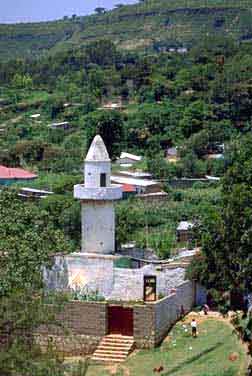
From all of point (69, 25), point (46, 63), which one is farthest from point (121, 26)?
point (46, 63)

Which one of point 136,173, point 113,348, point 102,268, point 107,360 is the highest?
point 102,268

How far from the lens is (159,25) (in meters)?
121

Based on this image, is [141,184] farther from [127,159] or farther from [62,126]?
[62,126]

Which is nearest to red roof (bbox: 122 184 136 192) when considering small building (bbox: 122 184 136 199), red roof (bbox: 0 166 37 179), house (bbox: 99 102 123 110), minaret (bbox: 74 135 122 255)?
small building (bbox: 122 184 136 199)

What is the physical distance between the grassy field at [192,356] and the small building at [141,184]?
821 inches

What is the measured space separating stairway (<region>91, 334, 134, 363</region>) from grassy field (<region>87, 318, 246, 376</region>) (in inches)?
8.3

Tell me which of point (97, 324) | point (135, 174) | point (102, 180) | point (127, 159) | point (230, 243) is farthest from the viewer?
point (127, 159)

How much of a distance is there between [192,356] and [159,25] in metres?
104

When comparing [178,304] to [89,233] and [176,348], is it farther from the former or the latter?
[89,233]

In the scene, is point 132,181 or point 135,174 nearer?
point 132,181

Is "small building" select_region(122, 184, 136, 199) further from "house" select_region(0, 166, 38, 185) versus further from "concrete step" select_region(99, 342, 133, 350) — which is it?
"concrete step" select_region(99, 342, 133, 350)

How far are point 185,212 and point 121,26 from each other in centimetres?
8934

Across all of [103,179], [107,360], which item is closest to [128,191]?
[103,179]

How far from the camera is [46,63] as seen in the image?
8900 cm
